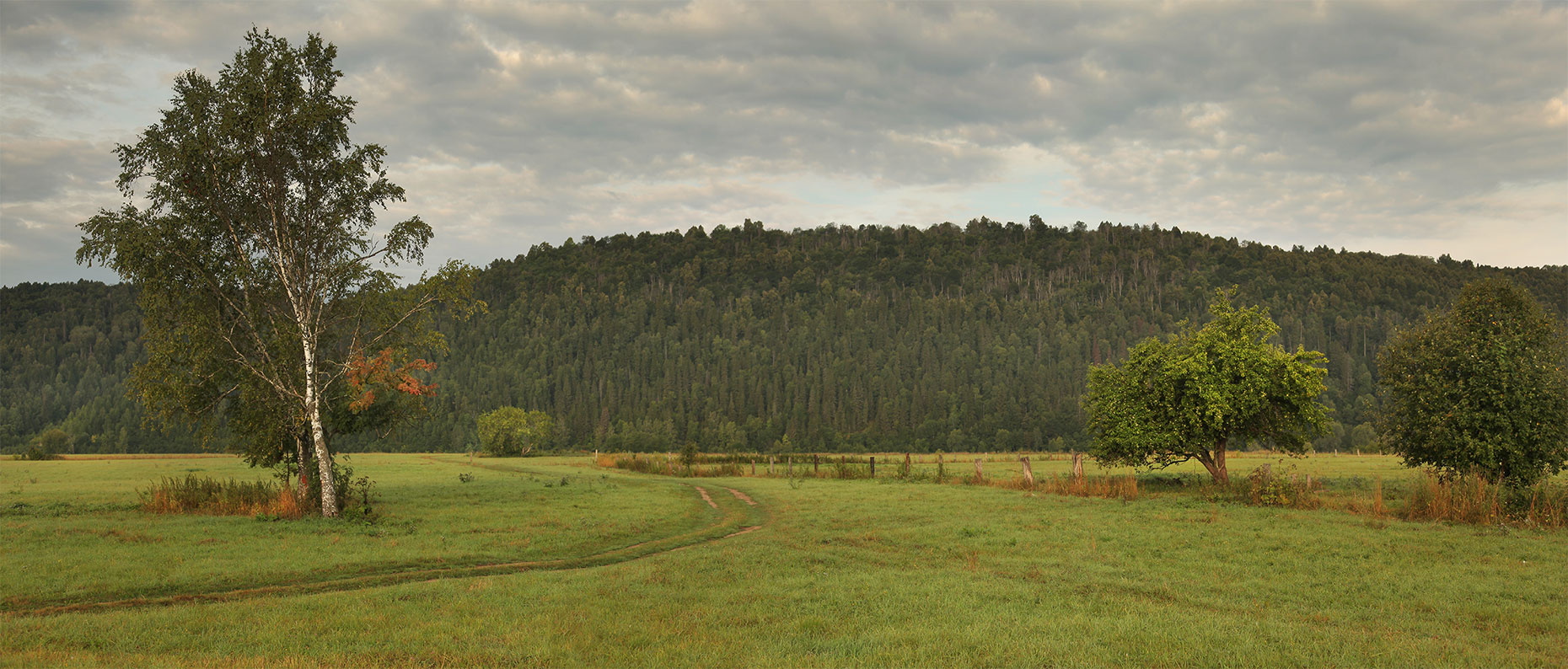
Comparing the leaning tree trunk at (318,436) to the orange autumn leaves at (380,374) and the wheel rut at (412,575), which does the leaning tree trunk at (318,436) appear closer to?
the orange autumn leaves at (380,374)

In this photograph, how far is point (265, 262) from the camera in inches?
1078

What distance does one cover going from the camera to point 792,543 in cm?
2053

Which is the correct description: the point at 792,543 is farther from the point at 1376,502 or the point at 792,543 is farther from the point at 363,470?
the point at 363,470

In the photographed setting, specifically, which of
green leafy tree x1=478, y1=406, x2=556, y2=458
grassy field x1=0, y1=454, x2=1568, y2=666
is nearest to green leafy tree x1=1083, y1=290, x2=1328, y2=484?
grassy field x1=0, y1=454, x2=1568, y2=666

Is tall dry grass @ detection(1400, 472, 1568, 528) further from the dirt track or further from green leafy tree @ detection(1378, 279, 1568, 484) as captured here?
the dirt track

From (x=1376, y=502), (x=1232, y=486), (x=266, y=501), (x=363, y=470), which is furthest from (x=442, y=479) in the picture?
(x=1376, y=502)

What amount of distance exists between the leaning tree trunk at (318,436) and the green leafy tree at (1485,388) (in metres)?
36.1

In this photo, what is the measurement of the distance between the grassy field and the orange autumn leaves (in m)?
4.40

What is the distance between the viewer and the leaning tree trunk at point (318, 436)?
83.3ft

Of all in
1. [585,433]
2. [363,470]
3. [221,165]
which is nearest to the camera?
[221,165]

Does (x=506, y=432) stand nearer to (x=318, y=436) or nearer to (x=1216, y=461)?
(x=318, y=436)

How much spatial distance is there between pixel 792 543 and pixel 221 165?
22059 mm

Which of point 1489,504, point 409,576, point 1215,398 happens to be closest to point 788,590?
point 409,576

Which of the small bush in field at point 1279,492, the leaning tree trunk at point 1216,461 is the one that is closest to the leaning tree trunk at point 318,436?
the small bush in field at point 1279,492
